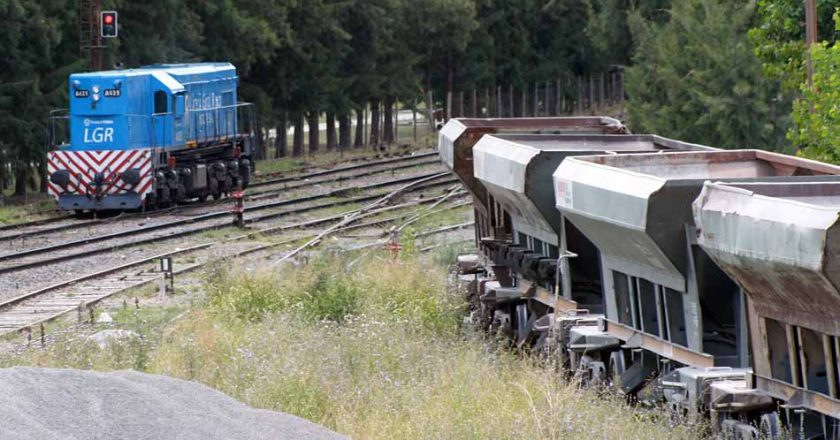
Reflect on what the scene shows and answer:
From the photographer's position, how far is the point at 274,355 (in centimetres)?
1251

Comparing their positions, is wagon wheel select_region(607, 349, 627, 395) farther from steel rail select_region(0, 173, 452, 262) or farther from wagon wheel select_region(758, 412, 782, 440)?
steel rail select_region(0, 173, 452, 262)

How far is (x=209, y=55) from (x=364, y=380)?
3622cm

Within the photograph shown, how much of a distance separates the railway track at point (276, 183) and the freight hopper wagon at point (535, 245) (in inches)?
519

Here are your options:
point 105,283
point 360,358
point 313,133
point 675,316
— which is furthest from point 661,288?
point 313,133

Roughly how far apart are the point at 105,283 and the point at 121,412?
1228 cm

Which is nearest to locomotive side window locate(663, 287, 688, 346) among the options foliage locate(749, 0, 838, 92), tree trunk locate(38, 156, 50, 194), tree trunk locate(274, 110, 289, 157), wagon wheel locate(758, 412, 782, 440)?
wagon wheel locate(758, 412, 782, 440)

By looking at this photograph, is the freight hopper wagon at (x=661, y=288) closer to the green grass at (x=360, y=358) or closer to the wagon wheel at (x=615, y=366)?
the wagon wheel at (x=615, y=366)

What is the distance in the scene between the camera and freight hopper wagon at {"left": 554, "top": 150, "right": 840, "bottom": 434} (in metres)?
9.62

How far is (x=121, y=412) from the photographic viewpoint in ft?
28.2

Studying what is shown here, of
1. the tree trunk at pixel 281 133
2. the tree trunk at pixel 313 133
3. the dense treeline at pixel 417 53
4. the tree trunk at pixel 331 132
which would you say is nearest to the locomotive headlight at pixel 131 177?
the dense treeline at pixel 417 53

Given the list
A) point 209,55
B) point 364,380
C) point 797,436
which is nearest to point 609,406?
point 797,436

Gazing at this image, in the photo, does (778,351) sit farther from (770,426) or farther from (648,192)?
(648,192)

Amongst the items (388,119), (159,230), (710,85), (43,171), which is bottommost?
(159,230)

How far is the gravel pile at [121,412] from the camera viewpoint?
8.20 meters
